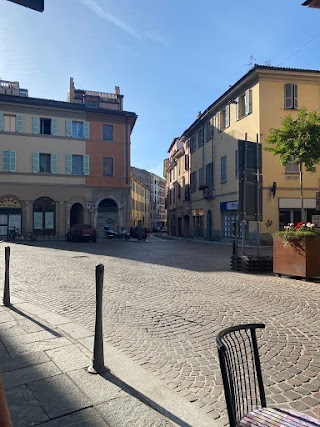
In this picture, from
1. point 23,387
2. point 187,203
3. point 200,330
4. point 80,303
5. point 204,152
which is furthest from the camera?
point 187,203

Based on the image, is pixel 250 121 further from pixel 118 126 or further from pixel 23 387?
pixel 23 387

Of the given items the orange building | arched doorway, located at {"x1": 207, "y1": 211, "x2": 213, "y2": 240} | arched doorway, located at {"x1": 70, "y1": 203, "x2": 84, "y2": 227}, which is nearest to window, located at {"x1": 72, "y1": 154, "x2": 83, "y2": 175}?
the orange building

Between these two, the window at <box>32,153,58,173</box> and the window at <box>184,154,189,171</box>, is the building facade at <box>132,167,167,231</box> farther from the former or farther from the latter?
the window at <box>32,153,58,173</box>

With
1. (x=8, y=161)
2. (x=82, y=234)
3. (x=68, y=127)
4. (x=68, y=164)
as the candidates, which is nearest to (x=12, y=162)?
(x=8, y=161)

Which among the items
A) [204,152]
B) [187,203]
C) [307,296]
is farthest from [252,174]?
[187,203]

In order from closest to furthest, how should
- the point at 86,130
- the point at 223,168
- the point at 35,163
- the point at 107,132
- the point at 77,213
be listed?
the point at 223,168 → the point at 35,163 → the point at 86,130 → the point at 107,132 → the point at 77,213

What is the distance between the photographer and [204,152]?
3288 cm

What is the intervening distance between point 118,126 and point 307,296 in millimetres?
30102

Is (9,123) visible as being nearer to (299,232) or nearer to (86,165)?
(86,165)

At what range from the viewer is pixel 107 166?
3422 centimetres

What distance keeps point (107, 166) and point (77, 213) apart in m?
5.32

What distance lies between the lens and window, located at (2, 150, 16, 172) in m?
31.1

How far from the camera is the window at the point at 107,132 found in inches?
1352

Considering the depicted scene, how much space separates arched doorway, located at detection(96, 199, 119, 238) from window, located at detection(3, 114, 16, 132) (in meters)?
10.0
